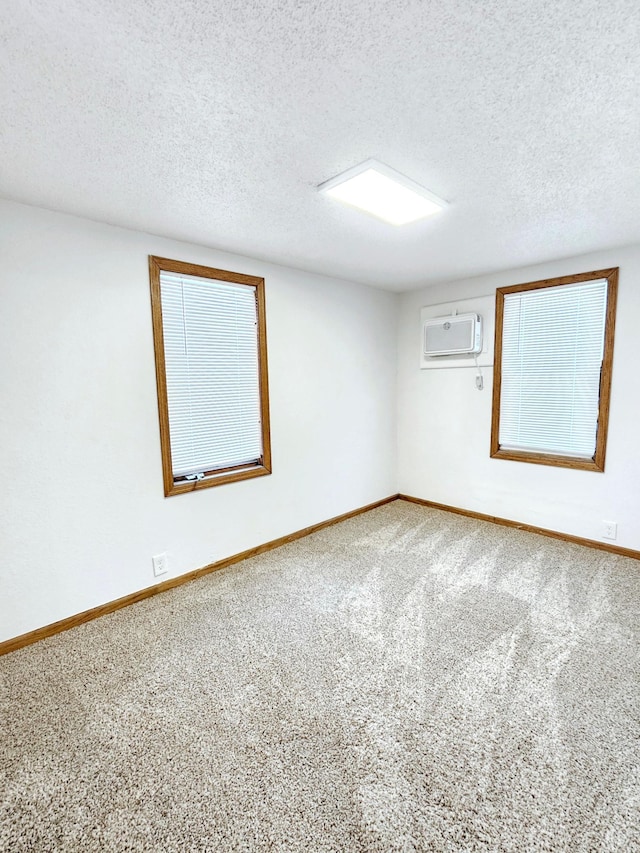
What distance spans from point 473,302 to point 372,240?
1591 millimetres

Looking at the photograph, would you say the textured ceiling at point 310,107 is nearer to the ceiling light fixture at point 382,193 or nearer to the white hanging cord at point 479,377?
the ceiling light fixture at point 382,193

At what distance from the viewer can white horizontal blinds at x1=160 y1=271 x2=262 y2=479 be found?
2695 millimetres

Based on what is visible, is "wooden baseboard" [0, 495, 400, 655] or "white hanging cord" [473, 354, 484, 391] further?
"white hanging cord" [473, 354, 484, 391]

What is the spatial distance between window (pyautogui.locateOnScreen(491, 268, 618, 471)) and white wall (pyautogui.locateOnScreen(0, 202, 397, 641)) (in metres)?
1.94

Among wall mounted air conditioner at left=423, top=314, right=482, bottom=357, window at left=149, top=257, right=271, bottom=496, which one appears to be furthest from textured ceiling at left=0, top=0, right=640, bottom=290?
wall mounted air conditioner at left=423, top=314, right=482, bottom=357

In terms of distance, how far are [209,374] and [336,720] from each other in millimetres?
2223

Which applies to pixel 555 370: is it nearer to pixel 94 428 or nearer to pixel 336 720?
pixel 336 720

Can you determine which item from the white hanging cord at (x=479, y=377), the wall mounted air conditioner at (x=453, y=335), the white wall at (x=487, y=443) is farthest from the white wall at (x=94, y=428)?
the white hanging cord at (x=479, y=377)

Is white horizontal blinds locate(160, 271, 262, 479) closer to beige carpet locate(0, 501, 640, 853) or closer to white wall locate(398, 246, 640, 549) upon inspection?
beige carpet locate(0, 501, 640, 853)

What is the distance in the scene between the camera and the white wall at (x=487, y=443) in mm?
2980

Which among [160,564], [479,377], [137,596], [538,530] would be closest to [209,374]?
[160,564]

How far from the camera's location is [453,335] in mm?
3816

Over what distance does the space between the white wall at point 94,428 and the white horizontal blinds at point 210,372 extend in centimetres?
15

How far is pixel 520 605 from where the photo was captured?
244 centimetres
